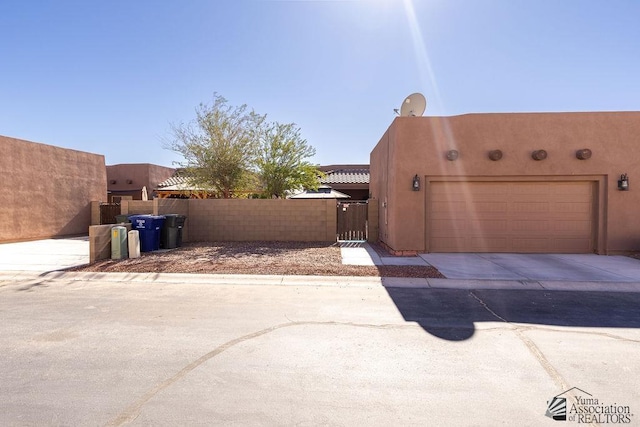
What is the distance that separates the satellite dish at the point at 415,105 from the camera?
40.3 feet

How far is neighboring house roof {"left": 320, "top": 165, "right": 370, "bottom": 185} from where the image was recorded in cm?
2827

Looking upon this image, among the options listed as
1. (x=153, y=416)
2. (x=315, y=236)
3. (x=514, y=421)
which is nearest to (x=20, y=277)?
(x=153, y=416)

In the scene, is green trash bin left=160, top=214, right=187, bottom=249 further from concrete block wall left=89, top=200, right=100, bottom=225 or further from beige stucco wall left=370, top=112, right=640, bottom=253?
concrete block wall left=89, top=200, right=100, bottom=225

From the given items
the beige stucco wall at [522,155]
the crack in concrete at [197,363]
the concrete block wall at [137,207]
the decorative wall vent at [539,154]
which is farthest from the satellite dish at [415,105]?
the concrete block wall at [137,207]

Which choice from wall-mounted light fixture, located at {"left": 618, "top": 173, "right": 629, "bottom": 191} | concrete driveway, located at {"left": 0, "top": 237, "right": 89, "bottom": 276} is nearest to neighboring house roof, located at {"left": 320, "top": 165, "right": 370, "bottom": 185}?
concrete driveway, located at {"left": 0, "top": 237, "right": 89, "bottom": 276}

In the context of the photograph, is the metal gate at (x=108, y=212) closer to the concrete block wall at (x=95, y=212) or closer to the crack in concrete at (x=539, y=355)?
the concrete block wall at (x=95, y=212)

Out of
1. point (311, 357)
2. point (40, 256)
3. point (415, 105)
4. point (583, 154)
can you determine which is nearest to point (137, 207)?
point (40, 256)

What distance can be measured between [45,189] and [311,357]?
17.8 metres

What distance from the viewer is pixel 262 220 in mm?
14828

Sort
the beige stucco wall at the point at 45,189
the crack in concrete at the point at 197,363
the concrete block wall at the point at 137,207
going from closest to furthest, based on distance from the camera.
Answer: the crack in concrete at the point at 197,363
the beige stucco wall at the point at 45,189
the concrete block wall at the point at 137,207

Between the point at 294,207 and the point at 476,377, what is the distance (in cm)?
1152

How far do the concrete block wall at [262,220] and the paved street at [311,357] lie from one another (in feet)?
25.8

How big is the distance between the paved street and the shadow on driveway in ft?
0.11

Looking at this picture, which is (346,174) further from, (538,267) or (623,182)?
(538,267)
